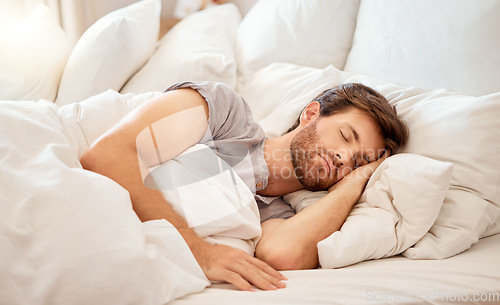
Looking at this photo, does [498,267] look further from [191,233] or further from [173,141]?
[173,141]

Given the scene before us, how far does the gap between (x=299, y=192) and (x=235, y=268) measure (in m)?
0.48

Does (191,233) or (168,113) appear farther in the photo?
(168,113)

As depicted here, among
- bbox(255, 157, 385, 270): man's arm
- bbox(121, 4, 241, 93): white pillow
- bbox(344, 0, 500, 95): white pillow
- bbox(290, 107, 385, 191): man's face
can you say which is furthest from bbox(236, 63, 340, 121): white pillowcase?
bbox(255, 157, 385, 270): man's arm

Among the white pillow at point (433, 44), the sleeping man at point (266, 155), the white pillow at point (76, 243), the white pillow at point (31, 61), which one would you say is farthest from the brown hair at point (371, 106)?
the white pillow at point (31, 61)

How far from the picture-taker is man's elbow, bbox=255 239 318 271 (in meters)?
0.96

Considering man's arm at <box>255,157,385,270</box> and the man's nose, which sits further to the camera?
the man's nose

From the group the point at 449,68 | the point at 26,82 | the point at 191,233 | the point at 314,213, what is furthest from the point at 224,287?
the point at 26,82

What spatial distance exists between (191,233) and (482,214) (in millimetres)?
704

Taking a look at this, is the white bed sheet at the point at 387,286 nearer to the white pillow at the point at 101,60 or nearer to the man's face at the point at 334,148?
the man's face at the point at 334,148

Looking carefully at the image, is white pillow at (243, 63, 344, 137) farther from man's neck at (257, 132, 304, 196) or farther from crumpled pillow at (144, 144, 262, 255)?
crumpled pillow at (144, 144, 262, 255)

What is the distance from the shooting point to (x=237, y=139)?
1.24 metres

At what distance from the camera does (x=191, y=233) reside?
93 centimetres

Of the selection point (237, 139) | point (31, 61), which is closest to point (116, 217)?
point (237, 139)

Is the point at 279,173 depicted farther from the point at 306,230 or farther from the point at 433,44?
the point at 433,44
